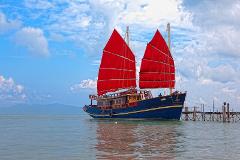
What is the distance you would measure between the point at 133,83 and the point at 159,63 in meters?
6.84

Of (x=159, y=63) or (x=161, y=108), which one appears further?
(x=159, y=63)

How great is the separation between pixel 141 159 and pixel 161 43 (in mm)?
39667

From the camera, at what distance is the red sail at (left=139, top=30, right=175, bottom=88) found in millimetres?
56156

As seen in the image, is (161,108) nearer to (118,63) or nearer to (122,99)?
(122,99)

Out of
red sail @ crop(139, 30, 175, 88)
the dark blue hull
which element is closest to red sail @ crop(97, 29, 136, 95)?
red sail @ crop(139, 30, 175, 88)

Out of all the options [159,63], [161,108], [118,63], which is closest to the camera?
[161,108]

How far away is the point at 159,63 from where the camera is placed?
56.3m

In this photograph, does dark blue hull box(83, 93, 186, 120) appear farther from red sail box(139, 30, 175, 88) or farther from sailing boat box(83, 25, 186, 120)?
red sail box(139, 30, 175, 88)

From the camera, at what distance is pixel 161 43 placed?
2211 inches

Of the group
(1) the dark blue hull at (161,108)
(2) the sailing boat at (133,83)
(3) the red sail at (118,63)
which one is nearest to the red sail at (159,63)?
(2) the sailing boat at (133,83)

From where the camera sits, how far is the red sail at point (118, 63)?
6141 cm

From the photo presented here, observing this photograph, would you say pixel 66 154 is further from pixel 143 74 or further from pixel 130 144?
pixel 143 74

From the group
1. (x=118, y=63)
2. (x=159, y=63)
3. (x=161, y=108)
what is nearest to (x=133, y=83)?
(x=118, y=63)

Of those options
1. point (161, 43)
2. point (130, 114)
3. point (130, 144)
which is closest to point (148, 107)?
point (130, 114)
